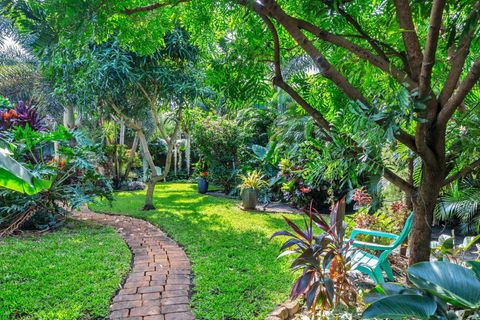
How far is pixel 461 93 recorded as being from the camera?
5.21 ft

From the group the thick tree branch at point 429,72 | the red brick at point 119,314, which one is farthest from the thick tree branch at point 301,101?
the red brick at point 119,314

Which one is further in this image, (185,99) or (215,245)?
(185,99)

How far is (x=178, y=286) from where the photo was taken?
11.4 feet

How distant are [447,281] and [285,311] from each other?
4.64 ft

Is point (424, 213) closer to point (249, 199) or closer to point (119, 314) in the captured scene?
point (119, 314)

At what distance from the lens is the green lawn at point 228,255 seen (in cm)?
311

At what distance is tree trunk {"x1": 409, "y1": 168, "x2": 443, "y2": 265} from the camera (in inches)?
74.8

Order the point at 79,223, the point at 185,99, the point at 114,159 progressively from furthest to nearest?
1. the point at 114,159
2. the point at 185,99
3. the point at 79,223

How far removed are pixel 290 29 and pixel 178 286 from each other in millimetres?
2714

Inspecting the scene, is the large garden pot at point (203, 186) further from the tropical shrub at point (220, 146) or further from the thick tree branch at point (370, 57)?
the thick tree branch at point (370, 57)

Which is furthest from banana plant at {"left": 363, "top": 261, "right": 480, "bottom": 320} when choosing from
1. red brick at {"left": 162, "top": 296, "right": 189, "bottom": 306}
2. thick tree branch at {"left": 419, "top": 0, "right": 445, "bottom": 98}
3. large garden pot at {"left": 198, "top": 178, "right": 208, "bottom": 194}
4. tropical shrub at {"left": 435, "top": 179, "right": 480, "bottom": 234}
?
large garden pot at {"left": 198, "top": 178, "right": 208, "bottom": 194}

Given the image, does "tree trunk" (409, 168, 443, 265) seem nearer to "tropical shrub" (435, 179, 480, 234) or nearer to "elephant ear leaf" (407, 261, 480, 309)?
"elephant ear leaf" (407, 261, 480, 309)

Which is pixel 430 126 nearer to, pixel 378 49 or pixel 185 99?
pixel 378 49

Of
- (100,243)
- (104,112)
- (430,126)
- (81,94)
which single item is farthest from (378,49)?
(104,112)
